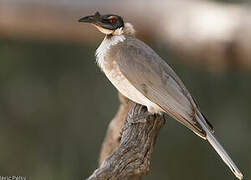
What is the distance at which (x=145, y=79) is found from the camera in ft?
12.5

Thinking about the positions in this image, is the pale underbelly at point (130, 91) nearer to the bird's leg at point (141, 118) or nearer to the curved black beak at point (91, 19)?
the bird's leg at point (141, 118)

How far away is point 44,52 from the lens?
7848 millimetres

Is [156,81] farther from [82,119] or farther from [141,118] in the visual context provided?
[82,119]

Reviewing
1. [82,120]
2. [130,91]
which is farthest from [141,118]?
[82,120]

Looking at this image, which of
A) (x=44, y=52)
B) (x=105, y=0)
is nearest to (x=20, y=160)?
(x=44, y=52)

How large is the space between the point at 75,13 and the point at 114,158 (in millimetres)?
3997

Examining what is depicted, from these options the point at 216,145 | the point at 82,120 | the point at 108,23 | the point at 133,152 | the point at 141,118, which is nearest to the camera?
the point at 133,152

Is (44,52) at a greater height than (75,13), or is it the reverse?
(75,13)

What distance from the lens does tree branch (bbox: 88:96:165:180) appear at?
3160mm

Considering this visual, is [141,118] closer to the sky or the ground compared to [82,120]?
closer to the sky

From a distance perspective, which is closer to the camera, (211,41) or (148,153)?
(148,153)

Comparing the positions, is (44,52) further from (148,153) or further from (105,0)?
(148,153)

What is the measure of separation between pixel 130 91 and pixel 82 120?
12.6 ft

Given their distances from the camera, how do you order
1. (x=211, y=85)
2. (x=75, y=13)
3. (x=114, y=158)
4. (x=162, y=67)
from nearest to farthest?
1. (x=114, y=158)
2. (x=162, y=67)
3. (x=75, y=13)
4. (x=211, y=85)
